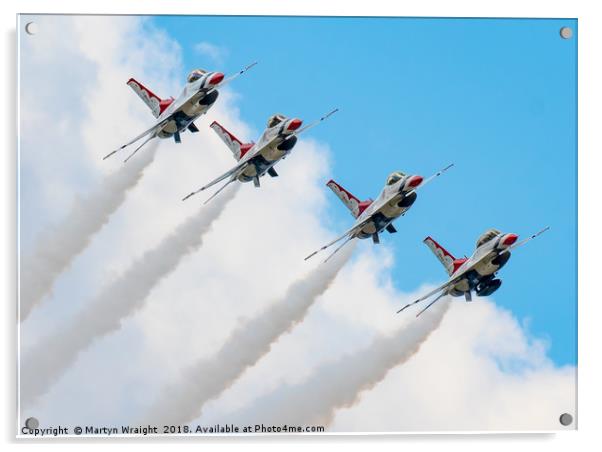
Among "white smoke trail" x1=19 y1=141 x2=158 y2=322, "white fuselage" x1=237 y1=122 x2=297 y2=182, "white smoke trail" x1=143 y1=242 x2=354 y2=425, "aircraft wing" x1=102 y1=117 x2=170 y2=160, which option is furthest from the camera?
"white fuselage" x1=237 y1=122 x2=297 y2=182

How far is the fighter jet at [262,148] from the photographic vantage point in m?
21.3

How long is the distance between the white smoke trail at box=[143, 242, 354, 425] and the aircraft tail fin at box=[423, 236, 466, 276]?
61.0 inches

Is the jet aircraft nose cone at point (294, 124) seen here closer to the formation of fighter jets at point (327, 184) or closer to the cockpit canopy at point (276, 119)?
the formation of fighter jets at point (327, 184)

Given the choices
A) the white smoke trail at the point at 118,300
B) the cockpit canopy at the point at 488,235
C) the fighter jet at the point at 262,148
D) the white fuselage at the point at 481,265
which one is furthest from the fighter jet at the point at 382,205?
the white smoke trail at the point at 118,300

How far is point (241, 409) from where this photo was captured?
20453 mm

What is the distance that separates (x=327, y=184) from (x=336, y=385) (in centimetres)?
283

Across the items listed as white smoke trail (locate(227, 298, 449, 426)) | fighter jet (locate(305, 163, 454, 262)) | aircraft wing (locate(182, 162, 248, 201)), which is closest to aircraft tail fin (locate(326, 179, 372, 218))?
fighter jet (locate(305, 163, 454, 262))

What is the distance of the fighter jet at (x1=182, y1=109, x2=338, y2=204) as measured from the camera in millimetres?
21312

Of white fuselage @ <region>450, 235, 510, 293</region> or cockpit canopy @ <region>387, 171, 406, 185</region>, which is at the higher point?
cockpit canopy @ <region>387, 171, 406, 185</region>

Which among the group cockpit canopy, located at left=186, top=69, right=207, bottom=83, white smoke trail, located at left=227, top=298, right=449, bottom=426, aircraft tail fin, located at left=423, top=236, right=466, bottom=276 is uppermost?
cockpit canopy, located at left=186, top=69, right=207, bottom=83

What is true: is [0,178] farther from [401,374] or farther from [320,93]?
[401,374]

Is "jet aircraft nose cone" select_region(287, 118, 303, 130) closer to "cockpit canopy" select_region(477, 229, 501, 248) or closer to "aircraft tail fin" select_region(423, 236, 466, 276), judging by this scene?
"aircraft tail fin" select_region(423, 236, 466, 276)

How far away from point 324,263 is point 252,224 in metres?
1.14

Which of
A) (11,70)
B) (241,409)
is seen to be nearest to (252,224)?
(241,409)
